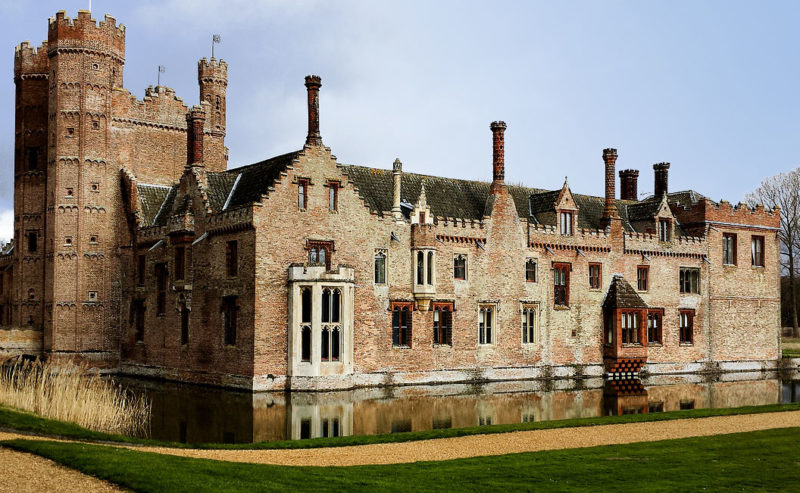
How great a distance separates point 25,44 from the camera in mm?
46594

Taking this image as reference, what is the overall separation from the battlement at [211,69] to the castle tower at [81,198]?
6.32 metres

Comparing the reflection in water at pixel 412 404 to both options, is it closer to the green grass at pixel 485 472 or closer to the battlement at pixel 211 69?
the green grass at pixel 485 472

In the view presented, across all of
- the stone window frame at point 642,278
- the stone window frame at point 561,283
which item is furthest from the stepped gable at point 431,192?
the stone window frame at point 642,278

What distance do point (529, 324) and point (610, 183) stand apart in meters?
9.39

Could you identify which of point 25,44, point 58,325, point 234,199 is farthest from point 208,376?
point 25,44

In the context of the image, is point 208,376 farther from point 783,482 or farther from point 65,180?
point 783,482

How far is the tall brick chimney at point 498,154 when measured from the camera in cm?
3994

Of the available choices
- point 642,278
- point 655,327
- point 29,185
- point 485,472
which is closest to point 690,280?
point 642,278

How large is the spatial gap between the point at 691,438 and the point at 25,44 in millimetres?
40039

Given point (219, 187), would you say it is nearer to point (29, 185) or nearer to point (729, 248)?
point (29, 185)

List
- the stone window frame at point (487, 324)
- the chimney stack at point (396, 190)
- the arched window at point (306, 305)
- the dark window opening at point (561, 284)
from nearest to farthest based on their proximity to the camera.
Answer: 1. the arched window at point (306, 305)
2. the chimney stack at point (396, 190)
3. the stone window frame at point (487, 324)
4. the dark window opening at point (561, 284)

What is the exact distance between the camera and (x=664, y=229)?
45.3 m

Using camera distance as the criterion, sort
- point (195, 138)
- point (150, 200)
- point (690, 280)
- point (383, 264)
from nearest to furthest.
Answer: point (383, 264) → point (195, 138) → point (150, 200) → point (690, 280)

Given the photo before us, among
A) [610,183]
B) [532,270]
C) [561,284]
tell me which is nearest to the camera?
[532,270]
